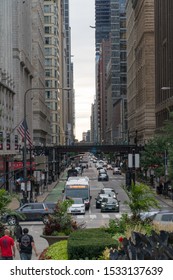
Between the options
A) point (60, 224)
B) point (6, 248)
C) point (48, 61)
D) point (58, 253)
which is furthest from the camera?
point (48, 61)

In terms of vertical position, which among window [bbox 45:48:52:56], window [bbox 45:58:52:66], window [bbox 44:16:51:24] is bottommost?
window [bbox 45:58:52:66]

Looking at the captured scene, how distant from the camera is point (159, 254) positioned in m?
10.1

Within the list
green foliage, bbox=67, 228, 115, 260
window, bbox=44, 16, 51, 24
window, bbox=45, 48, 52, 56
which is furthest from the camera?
window, bbox=45, 48, 52, 56

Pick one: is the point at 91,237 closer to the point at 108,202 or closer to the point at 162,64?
the point at 108,202

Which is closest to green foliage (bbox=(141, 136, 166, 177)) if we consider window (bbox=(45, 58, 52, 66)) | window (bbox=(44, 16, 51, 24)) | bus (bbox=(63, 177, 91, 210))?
bus (bbox=(63, 177, 91, 210))

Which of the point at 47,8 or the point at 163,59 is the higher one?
the point at 47,8

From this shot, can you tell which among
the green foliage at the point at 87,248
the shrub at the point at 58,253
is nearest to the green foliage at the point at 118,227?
the shrub at the point at 58,253

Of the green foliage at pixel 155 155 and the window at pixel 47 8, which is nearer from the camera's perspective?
the green foliage at pixel 155 155

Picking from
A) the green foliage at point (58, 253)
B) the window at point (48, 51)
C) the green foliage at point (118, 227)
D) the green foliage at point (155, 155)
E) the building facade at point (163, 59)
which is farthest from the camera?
the window at point (48, 51)

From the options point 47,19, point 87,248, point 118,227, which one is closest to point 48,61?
point 47,19

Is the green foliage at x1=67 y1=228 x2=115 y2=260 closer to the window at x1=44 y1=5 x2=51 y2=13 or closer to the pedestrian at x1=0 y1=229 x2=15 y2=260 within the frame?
the pedestrian at x1=0 y1=229 x2=15 y2=260

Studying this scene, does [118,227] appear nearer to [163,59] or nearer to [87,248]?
[87,248]

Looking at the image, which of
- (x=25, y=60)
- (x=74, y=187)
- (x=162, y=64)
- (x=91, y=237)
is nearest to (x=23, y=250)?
(x=91, y=237)

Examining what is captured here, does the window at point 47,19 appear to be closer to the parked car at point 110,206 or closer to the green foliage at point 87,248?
the parked car at point 110,206
